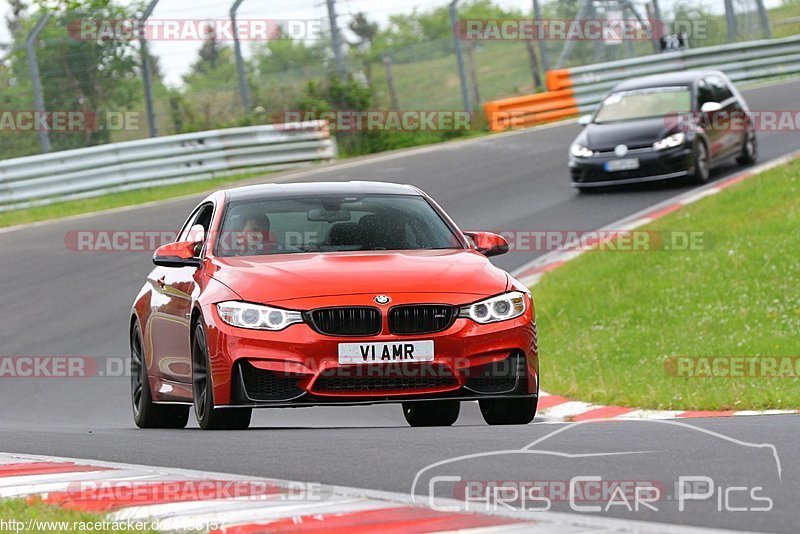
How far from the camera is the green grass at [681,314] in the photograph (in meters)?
11.2

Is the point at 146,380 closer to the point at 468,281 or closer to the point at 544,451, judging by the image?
the point at 468,281

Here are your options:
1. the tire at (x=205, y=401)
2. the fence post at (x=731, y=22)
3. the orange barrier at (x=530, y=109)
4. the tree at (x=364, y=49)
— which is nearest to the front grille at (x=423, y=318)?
the tire at (x=205, y=401)

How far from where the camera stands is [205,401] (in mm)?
8633

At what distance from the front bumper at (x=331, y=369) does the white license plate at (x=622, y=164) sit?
13.6 meters

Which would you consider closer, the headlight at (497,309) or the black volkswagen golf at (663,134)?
the headlight at (497,309)

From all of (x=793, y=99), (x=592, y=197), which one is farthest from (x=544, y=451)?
(x=793, y=99)

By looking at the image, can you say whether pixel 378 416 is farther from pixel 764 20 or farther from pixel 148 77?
pixel 764 20

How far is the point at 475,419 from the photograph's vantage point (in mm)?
11516

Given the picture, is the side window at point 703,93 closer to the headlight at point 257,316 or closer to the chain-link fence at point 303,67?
the chain-link fence at point 303,67

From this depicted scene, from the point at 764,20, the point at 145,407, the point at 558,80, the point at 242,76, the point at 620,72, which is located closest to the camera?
the point at 145,407

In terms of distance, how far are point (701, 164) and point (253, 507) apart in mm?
17033

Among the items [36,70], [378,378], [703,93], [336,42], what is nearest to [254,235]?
[378,378]

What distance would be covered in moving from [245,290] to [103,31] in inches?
744

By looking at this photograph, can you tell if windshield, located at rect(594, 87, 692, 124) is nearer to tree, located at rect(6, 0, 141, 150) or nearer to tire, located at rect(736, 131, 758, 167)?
tire, located at rect(736, 131, 758, 167)
